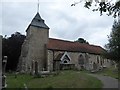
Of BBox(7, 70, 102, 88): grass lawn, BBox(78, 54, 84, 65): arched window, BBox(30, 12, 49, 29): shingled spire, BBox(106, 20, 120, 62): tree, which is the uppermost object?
BBox(30, 12, 49, 29): shingled spire

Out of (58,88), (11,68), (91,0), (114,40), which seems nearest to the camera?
(91,0)

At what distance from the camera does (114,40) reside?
31.3m

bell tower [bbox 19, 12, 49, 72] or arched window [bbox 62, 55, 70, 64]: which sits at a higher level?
bell tower [bbox 19, 12, 49, 72]

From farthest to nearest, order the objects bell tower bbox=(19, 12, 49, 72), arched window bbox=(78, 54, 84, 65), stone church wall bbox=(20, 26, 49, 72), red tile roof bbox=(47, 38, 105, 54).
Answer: arched window bbox=(78, 54, 84, 65) → red tile roof bbox=(47, 38, 105, 54) → bell tower bbox=(19, 12, 49, 72) → stone church wall bbox=(20, 26, 49, 72)

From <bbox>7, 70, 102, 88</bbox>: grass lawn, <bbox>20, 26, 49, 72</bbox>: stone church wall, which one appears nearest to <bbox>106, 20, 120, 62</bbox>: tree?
<bbox>20, 26, 49, 72</bbox>: stone church wall

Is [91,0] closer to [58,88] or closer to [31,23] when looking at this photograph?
[58,88]

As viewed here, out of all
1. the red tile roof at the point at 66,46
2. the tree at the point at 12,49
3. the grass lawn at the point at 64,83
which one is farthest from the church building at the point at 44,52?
the grass lawn at the point at 64,83

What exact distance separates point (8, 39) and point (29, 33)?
6469 mm

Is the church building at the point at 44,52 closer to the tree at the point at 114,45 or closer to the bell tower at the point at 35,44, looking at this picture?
the bell tower at the point at 35,44

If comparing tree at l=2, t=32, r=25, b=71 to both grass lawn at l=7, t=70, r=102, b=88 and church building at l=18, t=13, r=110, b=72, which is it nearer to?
church building at l=18, t=13, r=110, b=72

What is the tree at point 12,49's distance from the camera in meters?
42.3

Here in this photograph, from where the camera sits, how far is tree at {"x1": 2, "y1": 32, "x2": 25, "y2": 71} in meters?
42.3

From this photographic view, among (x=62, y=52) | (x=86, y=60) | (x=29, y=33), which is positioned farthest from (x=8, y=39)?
(x=86, y=60)

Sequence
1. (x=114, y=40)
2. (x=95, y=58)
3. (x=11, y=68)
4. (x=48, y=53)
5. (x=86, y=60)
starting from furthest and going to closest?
(x=95, y=58), (x=86, y=60), (x=11, y=68), (x=48, y=53), (x=114, y=40)
